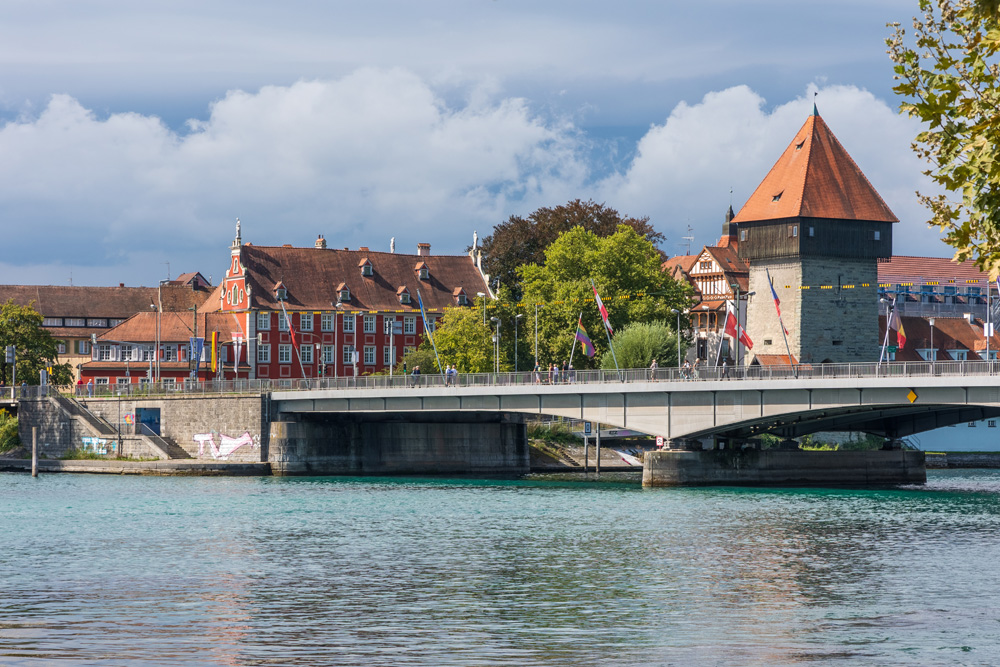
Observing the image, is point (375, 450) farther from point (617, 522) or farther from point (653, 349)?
point (617, 522)

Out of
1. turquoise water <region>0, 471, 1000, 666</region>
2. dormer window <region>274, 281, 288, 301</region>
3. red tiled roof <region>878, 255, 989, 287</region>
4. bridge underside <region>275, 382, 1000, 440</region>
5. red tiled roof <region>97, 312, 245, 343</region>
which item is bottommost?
turquoise water <region>0, 471, 1000, 666</region>

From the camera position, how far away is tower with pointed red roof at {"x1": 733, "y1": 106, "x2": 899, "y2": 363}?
92500 millimetres

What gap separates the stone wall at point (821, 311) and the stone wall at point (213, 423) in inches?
1367

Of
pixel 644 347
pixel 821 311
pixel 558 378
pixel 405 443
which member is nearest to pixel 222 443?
pixel 405 443

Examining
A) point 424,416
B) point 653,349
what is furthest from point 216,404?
point 653,349

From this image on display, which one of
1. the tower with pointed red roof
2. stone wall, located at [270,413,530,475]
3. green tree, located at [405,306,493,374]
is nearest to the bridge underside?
stone wall, located at [270,413,530,475]

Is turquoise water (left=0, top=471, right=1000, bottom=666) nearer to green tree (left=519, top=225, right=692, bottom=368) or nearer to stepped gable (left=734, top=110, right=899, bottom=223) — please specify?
green tree (left=519, top=225, right=692, bottom=368)

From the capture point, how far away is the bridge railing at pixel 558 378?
189 ft

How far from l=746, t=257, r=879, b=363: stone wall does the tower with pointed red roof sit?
0.21 feet

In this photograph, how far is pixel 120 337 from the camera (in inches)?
4446

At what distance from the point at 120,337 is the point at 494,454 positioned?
143 feet

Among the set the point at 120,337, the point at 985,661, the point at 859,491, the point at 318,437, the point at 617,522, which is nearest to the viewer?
the point at 985,661

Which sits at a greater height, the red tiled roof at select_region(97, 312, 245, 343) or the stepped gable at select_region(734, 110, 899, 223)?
the stepped gable at select_region(734, 110, 899, 223)

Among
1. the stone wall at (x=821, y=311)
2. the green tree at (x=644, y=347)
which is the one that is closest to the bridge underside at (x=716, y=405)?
the green tree at (x=644, y=347)
